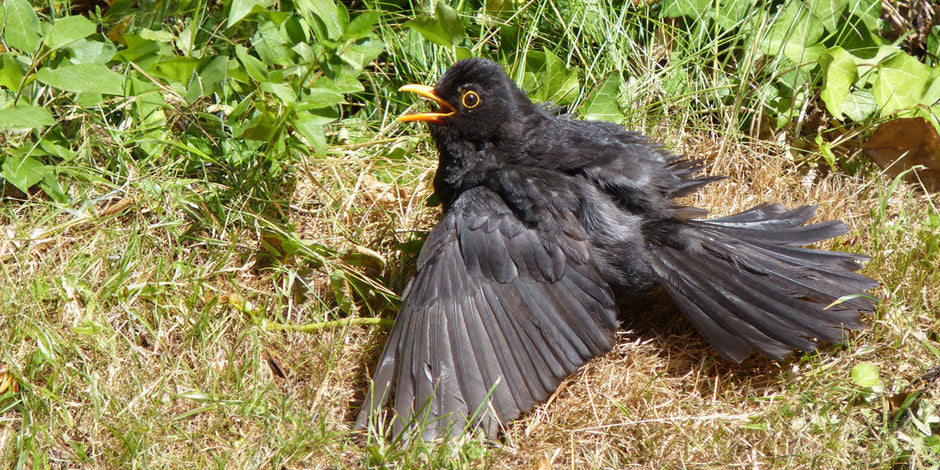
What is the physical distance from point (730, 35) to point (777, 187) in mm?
945

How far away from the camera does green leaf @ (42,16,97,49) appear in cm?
361

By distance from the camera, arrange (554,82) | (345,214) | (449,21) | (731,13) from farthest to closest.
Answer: (731,13)
(554,82)
(345,214)
(449,21)

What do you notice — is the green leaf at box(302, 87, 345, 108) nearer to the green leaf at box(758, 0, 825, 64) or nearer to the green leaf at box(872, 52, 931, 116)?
the green leaf at box(758, 0, 825, 64)

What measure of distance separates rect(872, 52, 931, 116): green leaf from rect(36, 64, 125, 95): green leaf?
351 centimetres

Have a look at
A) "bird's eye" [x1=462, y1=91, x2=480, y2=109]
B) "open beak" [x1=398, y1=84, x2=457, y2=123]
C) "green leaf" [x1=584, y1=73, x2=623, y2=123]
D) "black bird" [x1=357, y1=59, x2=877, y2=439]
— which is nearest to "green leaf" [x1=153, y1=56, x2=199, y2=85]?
"open beak" [x1=398, y1=84, x2=457, y2=123]

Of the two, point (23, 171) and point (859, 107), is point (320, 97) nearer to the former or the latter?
point (23, 171)

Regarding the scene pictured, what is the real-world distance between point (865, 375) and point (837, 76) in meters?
1.62

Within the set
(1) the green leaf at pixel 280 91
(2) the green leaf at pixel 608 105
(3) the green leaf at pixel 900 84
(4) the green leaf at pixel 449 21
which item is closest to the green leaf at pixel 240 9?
(1) the green leaf at pixel 280 91

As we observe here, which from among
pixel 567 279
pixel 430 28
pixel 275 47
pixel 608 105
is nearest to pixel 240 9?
pixel 275 47

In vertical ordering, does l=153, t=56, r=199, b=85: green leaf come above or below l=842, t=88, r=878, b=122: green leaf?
below

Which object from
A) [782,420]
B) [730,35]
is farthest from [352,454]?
[730,35]

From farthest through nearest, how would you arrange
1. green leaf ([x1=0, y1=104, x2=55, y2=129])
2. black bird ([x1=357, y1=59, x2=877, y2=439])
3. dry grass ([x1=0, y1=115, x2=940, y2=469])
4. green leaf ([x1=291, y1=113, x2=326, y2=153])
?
green leaf ([x1=291, y1=113, x2=326, y2=153]) < green leaf ([x1=0, y1=104, x2=55, y2=129]) < black bird ([x1=357, y1=59, x2=877, y2=439]) < dry grass ([x1=0, y1=115, x2=940, y2=469])

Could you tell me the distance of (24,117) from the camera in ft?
11.5

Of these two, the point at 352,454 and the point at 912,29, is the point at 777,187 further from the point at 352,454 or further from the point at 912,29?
the point at 352,454
